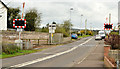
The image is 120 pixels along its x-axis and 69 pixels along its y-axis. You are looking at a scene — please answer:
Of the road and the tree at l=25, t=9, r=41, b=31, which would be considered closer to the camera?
the road

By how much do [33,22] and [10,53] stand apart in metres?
40.8

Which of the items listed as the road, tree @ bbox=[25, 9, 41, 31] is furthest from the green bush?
tree @ bbox=[25, 9, 41, 31]

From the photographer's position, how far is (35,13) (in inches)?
2532

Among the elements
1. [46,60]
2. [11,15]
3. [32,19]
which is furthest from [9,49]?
[32,19]

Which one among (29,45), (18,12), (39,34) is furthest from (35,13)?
(29,45)

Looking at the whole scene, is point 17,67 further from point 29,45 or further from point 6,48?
point 29,45

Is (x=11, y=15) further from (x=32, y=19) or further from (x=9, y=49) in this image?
(x=9, y=49)

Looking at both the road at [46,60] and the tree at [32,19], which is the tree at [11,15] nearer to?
the tree at [32,19]

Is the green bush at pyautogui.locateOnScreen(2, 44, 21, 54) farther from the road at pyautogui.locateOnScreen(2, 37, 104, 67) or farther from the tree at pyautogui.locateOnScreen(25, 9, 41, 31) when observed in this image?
the tree at pyautogui.locateOnScreen(25, 9, 41, 31)

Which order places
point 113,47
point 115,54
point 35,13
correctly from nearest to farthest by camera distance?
point 115,54
point 113,47
point 35,13

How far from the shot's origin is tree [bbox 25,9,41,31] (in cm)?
5938

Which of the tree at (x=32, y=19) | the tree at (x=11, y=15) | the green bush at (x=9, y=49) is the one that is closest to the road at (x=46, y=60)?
the green bush at (x=9, y=49)

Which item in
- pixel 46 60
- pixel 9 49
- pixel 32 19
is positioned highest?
pixel 32 19

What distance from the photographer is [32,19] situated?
60.9 m
